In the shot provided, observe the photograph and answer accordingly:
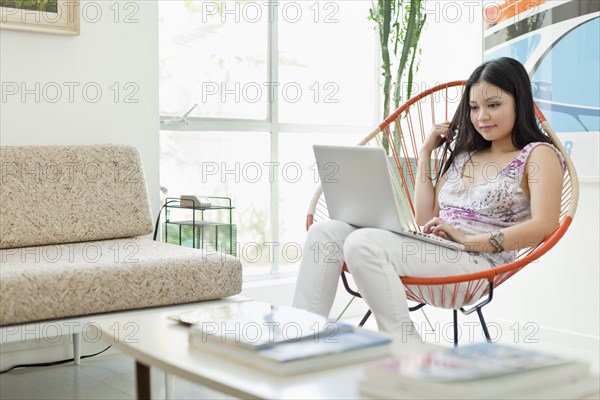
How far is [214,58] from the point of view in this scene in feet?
12.2

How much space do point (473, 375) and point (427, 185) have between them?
1.72 metres

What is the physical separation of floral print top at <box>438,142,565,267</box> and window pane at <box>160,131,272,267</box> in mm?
1398

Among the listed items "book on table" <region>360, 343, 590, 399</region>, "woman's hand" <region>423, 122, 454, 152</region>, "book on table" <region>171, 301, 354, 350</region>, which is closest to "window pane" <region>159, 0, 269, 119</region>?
"woman's hand" <region>423, 122, 454, 152</region>

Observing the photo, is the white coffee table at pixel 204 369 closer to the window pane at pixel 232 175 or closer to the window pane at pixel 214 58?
the window pane at pixel 232 175

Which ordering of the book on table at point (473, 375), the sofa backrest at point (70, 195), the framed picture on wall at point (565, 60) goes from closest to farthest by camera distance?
the book on table at point (473, 375) → the sofa backrest at point (70, 195) → the framed picture on wall at point (565, 60)

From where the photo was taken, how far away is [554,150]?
2.53 metres

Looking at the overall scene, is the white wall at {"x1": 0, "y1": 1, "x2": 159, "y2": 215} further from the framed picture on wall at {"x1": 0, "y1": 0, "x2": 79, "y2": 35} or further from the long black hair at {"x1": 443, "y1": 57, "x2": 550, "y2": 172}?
the long black hair at {"x1": 443, "y1": 57, "x2": 550, "y2": 172}

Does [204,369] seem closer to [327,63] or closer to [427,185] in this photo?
[427,185]

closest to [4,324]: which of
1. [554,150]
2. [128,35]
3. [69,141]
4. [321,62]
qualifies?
[69,141]

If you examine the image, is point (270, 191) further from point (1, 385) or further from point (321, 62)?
point (1, 385)

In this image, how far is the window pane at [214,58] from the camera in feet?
11.7

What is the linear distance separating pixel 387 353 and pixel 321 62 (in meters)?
2.83

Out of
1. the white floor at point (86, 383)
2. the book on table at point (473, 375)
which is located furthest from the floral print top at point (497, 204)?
the book on table at point (473, 375)

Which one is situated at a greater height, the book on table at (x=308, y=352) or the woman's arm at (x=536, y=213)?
the woman's arm at (x=536, y=213)
